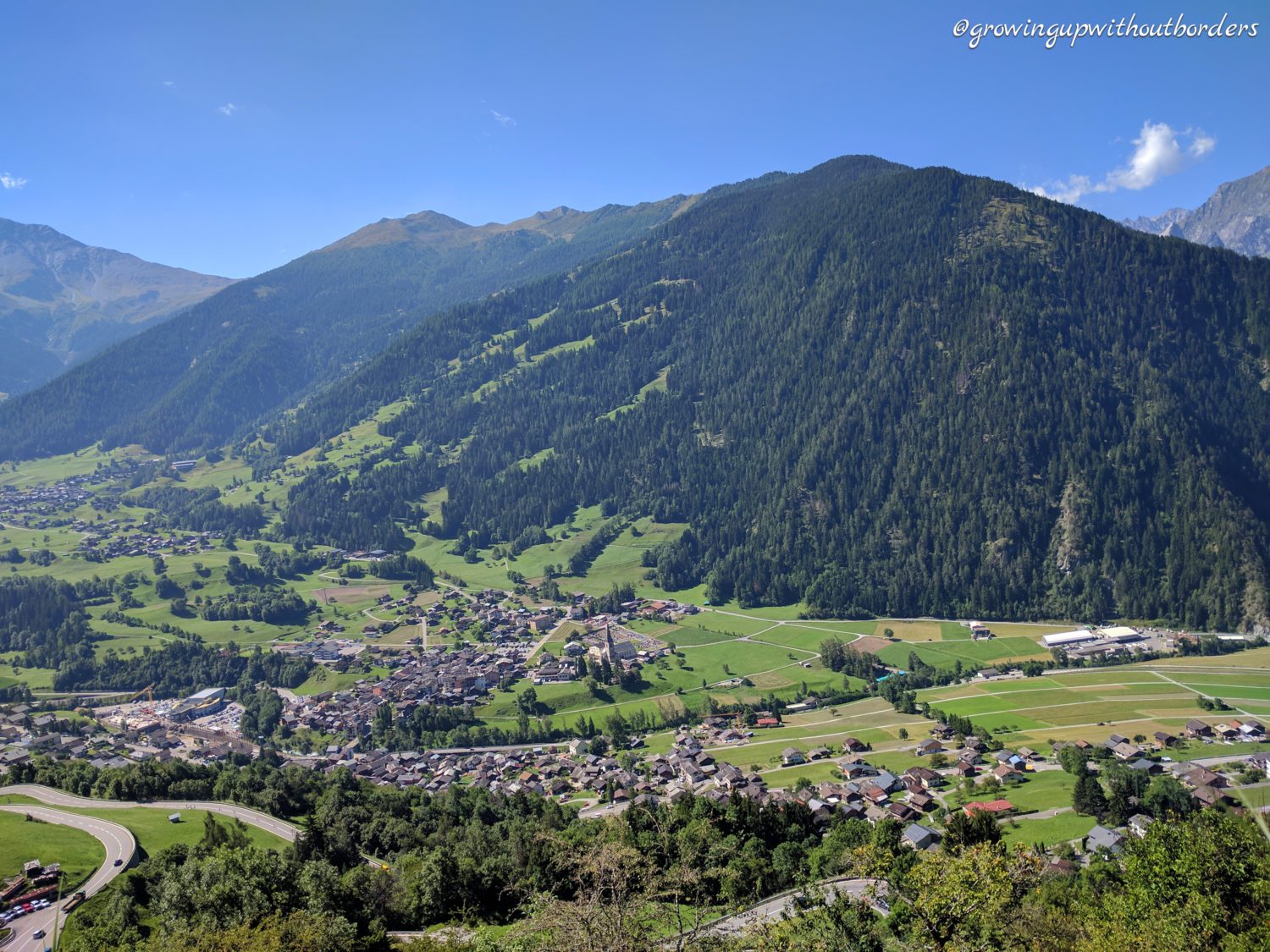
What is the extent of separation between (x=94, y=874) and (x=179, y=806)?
18.0 m

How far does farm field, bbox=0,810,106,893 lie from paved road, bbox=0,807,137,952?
2.22 feet

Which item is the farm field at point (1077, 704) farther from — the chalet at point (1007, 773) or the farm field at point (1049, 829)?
the farm field at point (1049, 829)

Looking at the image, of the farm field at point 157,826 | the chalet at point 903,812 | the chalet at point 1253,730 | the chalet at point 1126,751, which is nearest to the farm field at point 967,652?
the chalet at point 1253,730

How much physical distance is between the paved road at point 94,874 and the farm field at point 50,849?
676 millimetres

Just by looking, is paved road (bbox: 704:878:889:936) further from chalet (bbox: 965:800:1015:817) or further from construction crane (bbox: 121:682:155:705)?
construction crane (bbox: 121:682:155:705)

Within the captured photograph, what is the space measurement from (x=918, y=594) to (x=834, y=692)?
44.6 metres

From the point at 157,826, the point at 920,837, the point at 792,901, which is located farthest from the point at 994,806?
the point at 157,826

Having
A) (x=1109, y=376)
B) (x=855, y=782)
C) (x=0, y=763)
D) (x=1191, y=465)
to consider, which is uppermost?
(x=1109, y=376)

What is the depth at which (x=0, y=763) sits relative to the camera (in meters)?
98.8

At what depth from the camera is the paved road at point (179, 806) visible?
6888 cm

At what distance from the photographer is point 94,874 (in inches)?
2184

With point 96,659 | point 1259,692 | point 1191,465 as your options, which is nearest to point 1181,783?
point 1259,692

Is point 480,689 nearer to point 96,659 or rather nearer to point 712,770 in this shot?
point 712,770

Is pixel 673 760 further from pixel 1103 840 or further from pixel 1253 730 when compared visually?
pixel 1253 730
